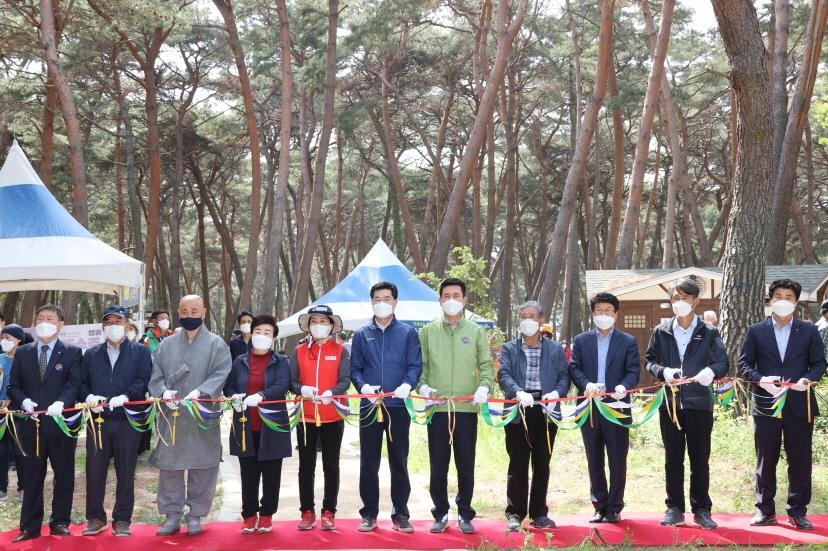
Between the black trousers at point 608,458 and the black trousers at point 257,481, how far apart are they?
229cm

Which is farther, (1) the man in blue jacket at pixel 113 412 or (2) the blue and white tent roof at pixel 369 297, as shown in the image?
(2) the blue and white tent roof at pixel 369 297

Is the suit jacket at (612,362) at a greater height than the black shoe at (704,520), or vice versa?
the suit jacket at (612,362)

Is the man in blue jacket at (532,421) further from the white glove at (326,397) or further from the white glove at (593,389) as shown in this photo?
the white glove at (326,397)

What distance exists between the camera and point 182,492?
6.45 m

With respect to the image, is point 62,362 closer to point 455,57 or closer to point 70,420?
point 70,420

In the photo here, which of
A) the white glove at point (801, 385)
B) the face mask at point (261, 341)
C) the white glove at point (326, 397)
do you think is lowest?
the white glove at point (326, 397)

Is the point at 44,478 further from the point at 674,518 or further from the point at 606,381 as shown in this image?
the point at 674,518

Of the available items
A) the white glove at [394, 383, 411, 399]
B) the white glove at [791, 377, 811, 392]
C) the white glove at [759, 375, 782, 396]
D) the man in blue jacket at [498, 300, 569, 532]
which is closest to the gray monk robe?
the white glove at [394, 383, 411, 399]

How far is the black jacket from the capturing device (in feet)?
20.8

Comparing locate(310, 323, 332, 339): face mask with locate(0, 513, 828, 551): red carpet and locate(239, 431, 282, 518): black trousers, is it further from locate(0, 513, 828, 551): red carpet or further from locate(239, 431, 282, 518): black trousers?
locate(0, 513, 828, 551): red carpet

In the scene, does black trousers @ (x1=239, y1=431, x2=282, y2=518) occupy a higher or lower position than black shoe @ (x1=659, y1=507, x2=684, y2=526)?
higher

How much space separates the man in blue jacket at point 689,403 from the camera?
249 inches

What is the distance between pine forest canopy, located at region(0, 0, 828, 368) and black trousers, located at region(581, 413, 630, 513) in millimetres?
4234

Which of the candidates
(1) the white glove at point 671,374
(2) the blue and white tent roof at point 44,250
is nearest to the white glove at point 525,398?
(1) the white glove at point 671,374
